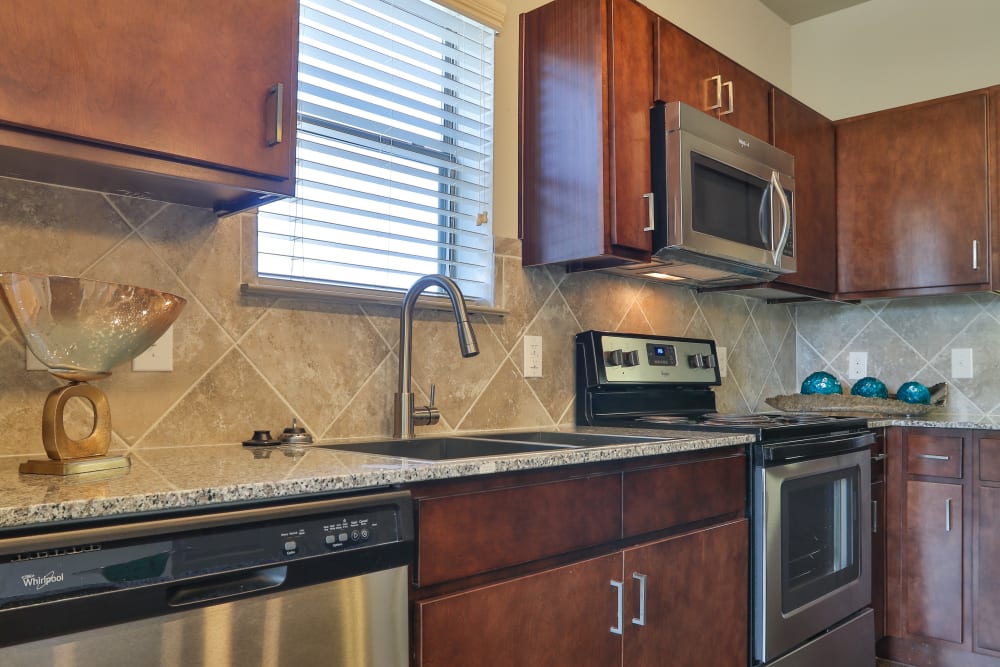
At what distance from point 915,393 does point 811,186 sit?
0.93 m


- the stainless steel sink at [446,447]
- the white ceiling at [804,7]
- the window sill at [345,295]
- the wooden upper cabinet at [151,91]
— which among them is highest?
the white ceiling at [804,7]

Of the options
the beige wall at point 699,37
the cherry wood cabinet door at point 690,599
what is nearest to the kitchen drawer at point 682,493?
the cherry wood cabinet door at point 690,599

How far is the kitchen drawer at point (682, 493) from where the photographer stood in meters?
1.72

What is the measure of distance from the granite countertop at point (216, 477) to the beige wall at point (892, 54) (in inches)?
104

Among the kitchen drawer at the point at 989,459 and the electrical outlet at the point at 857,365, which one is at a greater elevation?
the electrical outlet at the point at 857,365

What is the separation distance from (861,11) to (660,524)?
2924mm

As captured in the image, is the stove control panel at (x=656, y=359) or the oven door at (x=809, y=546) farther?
the stove control panel at (x=656, y=359)

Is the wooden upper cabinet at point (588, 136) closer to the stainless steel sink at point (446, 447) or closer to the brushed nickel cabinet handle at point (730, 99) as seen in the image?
the brushed nickel cabinet handle at point (730, 99)

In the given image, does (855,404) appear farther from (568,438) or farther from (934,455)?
(568,438)

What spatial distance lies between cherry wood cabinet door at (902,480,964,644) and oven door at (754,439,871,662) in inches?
11.3

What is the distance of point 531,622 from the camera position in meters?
1.44

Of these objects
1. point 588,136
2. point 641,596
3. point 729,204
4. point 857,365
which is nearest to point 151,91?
point 588,136

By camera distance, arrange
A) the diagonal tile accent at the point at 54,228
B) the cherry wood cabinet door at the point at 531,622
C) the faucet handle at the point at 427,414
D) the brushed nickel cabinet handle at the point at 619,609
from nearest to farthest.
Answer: the cherry wood cabinet door at the point at 531,622 < the diagonal tile accent at the point at 54,228 < the brushed nickel cabinet handle at the point at 619,609 < the faucet handle at the point at 427,414

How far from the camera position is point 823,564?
7.86 feet
